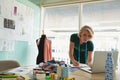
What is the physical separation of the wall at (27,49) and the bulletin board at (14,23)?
9cm

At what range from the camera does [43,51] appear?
3471mm

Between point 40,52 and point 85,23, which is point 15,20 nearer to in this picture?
point 40,52

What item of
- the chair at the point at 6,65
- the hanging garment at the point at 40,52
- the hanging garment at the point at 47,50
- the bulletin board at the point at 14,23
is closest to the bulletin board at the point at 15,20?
the bulletin board at the point at 14,23

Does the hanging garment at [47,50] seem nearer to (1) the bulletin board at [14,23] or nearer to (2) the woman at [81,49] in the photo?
(1) the bulletin board at [14,23]

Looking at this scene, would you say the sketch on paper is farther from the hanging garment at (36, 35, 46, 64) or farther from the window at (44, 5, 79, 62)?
the window at (44, 5, 79, 62)

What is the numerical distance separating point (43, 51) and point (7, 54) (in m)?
0.84

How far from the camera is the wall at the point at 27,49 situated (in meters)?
3.04

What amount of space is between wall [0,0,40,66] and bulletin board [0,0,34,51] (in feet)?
0.29

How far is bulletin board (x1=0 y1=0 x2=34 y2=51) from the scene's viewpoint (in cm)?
277

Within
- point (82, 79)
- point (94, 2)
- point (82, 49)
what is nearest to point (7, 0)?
point (82, 49)

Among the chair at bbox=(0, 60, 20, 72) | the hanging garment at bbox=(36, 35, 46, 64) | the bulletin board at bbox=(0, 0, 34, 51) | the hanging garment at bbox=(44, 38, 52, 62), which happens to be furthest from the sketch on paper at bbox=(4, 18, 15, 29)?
the chair at bbox=(0, 60, 20, 72)

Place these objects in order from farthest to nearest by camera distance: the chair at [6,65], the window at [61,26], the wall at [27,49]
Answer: the window at [61,26] → the wall at [27,49] → the chair at [6,65]

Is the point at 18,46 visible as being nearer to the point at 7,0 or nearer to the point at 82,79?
the point at 7,0

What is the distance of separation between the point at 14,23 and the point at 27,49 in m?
0.75
